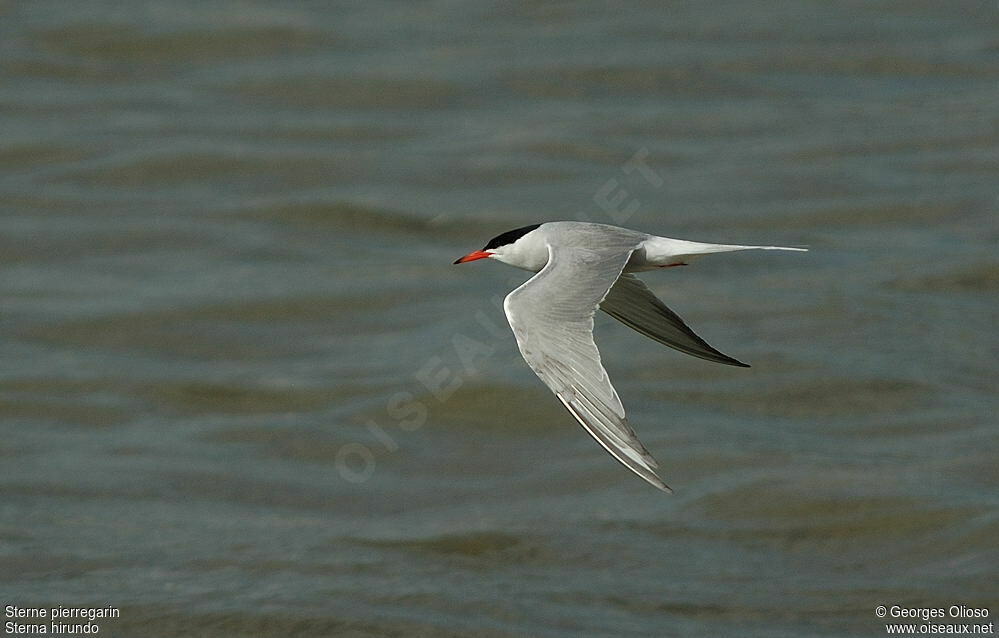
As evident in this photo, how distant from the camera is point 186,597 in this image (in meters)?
11.4

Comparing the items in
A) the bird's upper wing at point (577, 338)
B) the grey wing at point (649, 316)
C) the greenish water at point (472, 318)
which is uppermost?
the bird's upper wing at point (577, 338)

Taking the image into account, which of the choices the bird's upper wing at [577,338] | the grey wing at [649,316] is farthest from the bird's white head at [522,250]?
the grey wing at [649,316]

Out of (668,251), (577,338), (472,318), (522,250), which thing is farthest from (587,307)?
(472,318)

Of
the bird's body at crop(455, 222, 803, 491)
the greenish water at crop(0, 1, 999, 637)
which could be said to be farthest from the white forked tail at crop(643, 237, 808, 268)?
the greenish water at crop(0, 1, 999, 637)

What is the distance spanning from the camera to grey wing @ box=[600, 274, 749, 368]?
735 centimetres

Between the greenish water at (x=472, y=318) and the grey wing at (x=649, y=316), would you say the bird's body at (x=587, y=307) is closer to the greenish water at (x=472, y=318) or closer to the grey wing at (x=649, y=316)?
the grey wing at (x=649, y=316)

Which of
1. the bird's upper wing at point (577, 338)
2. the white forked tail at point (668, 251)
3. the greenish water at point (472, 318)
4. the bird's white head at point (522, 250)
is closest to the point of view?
the bird's upper wing at point (577, 338)

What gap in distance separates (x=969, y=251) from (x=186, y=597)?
9.71 m

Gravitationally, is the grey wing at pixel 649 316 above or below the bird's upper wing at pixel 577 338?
below

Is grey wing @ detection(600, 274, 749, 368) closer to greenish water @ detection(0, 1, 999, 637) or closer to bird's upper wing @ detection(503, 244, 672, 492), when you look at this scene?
bird's upper wing @ detection(503, 244, 672, 492)

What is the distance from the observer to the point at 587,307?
20.8 feet

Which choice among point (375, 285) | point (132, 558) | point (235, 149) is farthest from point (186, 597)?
point (235, 149)

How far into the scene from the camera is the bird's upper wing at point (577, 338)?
5.61m

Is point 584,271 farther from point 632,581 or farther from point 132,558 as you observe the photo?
point 132,558
